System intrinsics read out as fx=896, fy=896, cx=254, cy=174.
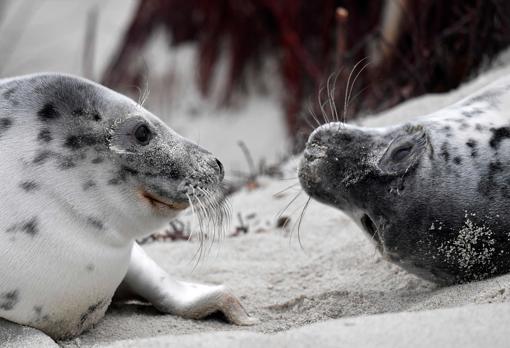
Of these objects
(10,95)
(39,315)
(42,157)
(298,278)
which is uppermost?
(10,95)

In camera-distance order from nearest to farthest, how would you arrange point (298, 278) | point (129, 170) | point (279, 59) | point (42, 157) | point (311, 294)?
point (42, 157) → point (129, 170) → point (311, 294) → point (298, 278) → point (279, 59)

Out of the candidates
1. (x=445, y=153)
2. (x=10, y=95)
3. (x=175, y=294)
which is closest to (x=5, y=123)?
(x=10, y=95)

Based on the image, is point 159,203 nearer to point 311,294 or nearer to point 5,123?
point 5,123

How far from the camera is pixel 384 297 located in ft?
10.2

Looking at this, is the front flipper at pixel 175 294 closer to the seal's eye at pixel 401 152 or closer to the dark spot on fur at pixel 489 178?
the seal's eye at pixel 401 152

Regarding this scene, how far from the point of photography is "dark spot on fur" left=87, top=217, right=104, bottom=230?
2754 mm

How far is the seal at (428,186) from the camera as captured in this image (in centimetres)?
279

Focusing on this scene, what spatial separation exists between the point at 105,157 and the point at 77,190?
146mm

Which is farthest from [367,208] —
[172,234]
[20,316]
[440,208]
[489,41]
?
[489,41]

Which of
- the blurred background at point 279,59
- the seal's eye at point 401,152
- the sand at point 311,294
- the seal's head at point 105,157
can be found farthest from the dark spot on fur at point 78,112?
the blurred background at point 279,59

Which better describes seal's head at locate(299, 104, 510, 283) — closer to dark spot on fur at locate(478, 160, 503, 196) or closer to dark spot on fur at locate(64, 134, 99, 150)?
dark spot on fur at locate(478, 160, 503, 196)

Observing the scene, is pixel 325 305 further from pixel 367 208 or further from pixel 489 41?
pixel 489 41

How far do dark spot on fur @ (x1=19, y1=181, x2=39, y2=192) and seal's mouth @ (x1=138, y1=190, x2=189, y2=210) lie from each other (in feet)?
1.09

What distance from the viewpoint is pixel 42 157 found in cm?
273
